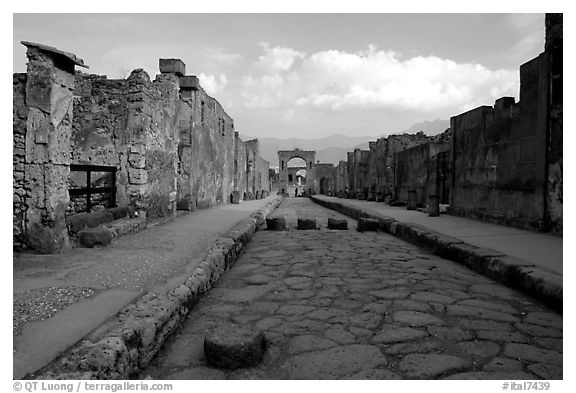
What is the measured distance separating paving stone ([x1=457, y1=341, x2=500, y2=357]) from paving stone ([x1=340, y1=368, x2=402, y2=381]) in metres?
0.54

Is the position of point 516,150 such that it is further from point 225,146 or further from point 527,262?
point 225,146

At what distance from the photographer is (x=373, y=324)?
2.69 metres

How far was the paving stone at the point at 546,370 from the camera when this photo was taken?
199 cm

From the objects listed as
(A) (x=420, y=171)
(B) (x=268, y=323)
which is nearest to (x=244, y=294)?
(B) (x=268, y=323)

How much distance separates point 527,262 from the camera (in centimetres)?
375

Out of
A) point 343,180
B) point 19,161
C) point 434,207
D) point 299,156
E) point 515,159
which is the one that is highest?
point 299,156

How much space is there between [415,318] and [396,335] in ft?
1.24

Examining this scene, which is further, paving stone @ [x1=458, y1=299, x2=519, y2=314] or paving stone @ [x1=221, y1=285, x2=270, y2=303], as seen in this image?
paving stone @ [x1=221, y1=285, x2=270, y2=303]

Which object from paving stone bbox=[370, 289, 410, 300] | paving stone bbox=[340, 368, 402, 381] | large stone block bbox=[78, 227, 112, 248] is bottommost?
paving stone bbox=[340, 368, 402, 381]

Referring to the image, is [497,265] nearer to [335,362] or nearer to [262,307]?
[262,307]

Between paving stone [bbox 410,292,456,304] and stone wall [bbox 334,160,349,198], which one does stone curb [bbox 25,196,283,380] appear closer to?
paving stone [bbox 410,292,456,304]

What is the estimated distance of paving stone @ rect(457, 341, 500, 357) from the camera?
87.6 inches

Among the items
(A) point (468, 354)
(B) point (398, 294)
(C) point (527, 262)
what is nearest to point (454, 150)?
(C) point (527, 262)

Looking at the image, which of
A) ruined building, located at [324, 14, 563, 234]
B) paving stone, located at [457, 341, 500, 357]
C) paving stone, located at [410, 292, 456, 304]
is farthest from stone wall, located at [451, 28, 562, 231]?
paving stone, located at [457, 341, 500, 357]
